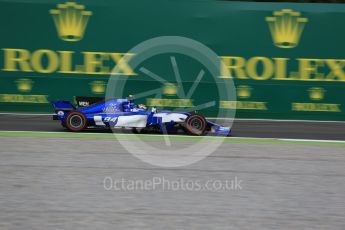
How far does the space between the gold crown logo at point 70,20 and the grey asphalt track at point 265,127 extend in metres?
2.55

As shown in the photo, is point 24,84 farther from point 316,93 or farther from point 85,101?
point 316,93

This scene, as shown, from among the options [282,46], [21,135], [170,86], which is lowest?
[21,135]

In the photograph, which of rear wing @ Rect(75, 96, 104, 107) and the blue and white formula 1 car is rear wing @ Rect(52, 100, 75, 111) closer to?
the blue and white formula 1 car

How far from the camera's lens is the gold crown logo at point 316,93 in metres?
15.3

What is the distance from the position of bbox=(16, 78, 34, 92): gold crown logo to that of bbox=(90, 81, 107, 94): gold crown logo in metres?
1.64

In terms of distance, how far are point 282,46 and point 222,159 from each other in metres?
7.52

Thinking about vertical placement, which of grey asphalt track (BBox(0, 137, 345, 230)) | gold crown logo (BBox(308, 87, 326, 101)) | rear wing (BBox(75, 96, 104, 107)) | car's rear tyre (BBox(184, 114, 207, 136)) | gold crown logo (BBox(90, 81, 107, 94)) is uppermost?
gold crown logo (BBox(90, 81, 107, 94))

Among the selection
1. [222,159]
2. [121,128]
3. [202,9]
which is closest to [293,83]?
[202,9]

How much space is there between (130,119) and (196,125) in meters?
1.36

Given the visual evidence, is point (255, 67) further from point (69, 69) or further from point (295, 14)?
point (69, 69)

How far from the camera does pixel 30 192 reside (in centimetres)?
660

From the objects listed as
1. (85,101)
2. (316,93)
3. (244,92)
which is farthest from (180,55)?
(85,101)

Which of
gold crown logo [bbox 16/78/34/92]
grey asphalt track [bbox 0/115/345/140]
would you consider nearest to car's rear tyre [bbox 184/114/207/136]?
grey asphalt track [bbox 0/115/345/140]

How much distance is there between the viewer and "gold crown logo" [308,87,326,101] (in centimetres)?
1530
